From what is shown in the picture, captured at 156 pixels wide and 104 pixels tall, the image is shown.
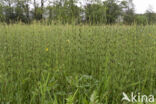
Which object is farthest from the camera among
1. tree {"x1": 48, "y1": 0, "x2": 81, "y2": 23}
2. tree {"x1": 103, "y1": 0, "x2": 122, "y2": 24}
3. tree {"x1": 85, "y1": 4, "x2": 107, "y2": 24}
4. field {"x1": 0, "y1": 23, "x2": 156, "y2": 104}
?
tree {"x1": 103, "y1": 0, "x2": 122, "y2": 24}

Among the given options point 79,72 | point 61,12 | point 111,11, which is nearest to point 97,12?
point 61,12

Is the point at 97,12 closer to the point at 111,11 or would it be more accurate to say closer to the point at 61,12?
the point at 61,12

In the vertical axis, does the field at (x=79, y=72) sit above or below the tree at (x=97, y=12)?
below

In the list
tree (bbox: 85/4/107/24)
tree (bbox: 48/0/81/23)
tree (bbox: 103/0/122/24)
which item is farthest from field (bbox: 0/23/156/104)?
tree (bbox: 103/0/122/24)

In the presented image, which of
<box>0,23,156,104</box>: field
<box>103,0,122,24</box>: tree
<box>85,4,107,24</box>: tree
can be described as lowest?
<box>0,23,156,104</box>: field

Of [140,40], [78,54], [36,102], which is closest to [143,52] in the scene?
[140,40]

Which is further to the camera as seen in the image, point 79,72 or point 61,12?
point 61,12

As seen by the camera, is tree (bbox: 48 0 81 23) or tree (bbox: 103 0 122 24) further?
tree (bbox: 103 0 122 24)

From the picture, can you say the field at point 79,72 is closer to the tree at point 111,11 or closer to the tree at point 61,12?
the tree at point 61,12

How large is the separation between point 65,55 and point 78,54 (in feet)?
0.67

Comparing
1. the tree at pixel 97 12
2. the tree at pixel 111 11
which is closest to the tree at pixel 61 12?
the tree at pixel 97 12

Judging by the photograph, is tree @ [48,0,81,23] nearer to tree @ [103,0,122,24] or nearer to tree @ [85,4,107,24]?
tree @ [85,4,107,24]

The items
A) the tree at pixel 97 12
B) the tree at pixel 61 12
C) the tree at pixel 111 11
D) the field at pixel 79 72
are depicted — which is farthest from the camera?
the tree at pixel 111 11

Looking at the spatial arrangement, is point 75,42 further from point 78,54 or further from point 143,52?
point 143,52
